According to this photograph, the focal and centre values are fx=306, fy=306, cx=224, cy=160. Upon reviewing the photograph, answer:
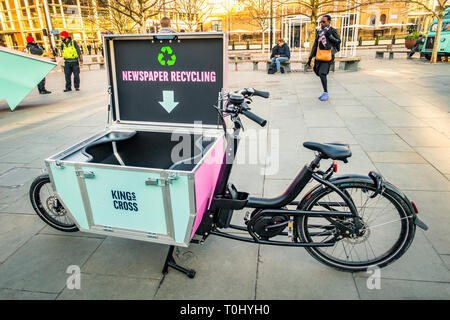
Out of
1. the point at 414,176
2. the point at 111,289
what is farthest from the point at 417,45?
the point at 111,289

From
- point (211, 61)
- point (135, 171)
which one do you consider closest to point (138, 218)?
point (135, 171)

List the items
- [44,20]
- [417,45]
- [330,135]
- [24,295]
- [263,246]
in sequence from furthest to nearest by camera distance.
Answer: [44,20] → [417,45] → [330,135] → [263,246] → [24,295]

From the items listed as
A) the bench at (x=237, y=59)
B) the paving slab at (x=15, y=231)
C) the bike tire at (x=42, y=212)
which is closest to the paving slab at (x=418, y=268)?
the bike tire at (x=42, y=212)

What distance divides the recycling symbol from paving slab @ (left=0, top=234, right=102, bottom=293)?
71.7 inches

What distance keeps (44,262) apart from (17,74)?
6.52m

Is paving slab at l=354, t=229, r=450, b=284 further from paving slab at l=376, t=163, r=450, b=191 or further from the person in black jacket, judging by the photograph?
the person in black jacket

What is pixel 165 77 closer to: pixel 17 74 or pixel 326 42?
pixel 326 42

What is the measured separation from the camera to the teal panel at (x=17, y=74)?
7.14 meters

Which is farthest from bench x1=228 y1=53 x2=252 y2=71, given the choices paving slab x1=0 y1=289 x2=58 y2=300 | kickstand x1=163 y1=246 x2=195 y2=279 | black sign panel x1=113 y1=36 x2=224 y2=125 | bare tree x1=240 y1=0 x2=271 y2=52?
paving slab x1=0 y1=289 x2=58 y2=300

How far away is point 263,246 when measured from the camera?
2.76m

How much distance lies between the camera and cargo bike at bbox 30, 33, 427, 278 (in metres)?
2.15

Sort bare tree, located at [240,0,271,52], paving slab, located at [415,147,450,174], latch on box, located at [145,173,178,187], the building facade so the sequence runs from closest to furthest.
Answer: latch on box, located at [145,173,178,187], paving slab, located at [415,147,450,174], bare tree, located at [240,0,271,52], the building facade

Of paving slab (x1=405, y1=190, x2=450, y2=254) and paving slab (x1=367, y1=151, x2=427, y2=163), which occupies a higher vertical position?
paving slab (x1=367, y1=151, x2=427, y2=163)
